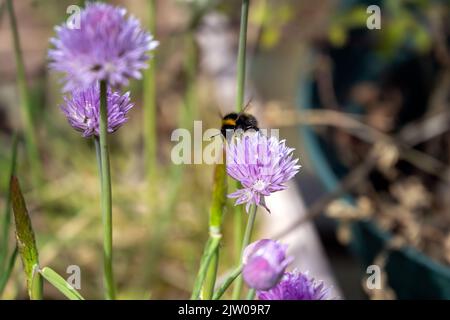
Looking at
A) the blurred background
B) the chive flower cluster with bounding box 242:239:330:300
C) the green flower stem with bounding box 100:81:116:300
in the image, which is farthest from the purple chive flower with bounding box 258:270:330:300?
the blurred background

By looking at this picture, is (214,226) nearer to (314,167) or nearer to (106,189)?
(106,189)

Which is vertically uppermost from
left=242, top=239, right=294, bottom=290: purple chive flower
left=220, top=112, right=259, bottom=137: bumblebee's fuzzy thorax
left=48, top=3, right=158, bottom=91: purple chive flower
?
left=48, top=3, right=158, bottom=91: purple chive flower

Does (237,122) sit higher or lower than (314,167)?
higher

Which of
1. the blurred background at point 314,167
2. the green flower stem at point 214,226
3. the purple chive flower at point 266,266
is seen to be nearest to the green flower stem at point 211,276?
Answer: the green flower stem at point 214,226

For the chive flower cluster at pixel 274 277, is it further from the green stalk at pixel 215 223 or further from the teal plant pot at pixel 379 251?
the teal plant pot at pixel 379 251

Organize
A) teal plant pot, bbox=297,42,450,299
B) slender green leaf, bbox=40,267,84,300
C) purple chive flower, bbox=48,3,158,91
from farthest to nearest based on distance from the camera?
teal plant pot, bbox=297,42,450,299, slender green leaf, bbox=40,267,84,300, purple chive flower, bbox=48,3,158,91

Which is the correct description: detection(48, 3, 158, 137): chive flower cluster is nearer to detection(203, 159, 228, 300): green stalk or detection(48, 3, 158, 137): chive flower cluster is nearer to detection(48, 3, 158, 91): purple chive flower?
detection(48, 3, 158, 91): purple chive flower

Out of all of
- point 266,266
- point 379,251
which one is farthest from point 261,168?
point 379,251
